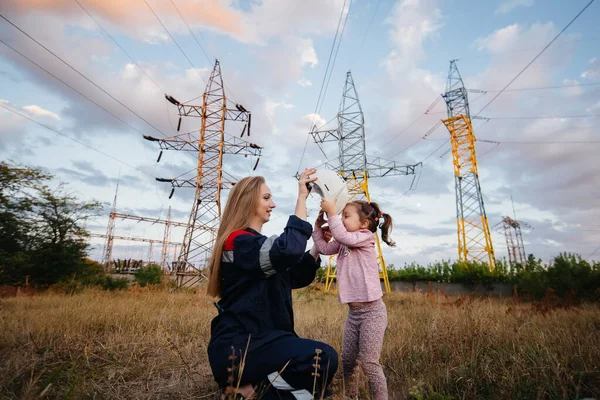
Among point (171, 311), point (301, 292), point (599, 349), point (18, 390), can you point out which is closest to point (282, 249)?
point (18, 390)

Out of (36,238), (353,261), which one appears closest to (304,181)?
(353,261)

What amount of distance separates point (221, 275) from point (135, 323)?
3.47 metres

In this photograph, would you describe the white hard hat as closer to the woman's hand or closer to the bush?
the woman's hand

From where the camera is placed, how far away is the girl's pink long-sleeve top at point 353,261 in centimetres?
268

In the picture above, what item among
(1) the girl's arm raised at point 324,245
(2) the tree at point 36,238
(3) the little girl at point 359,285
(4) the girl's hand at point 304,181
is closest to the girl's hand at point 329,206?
(3) the little girl at point 359,285

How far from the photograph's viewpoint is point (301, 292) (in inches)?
459

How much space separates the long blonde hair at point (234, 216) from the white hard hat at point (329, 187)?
482 millimetres

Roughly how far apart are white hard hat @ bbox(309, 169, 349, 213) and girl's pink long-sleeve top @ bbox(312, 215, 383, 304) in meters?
0.22

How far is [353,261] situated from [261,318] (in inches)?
39.8

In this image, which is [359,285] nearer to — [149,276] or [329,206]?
[329,206]

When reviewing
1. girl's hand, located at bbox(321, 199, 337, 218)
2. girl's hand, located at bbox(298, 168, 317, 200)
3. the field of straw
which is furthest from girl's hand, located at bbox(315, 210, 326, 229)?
the field of straw

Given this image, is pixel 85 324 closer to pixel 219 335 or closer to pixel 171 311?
pixel 171 311

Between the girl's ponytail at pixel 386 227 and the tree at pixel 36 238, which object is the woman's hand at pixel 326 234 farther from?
the tree at pixel 36 238

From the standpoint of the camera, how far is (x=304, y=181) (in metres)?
2.62
